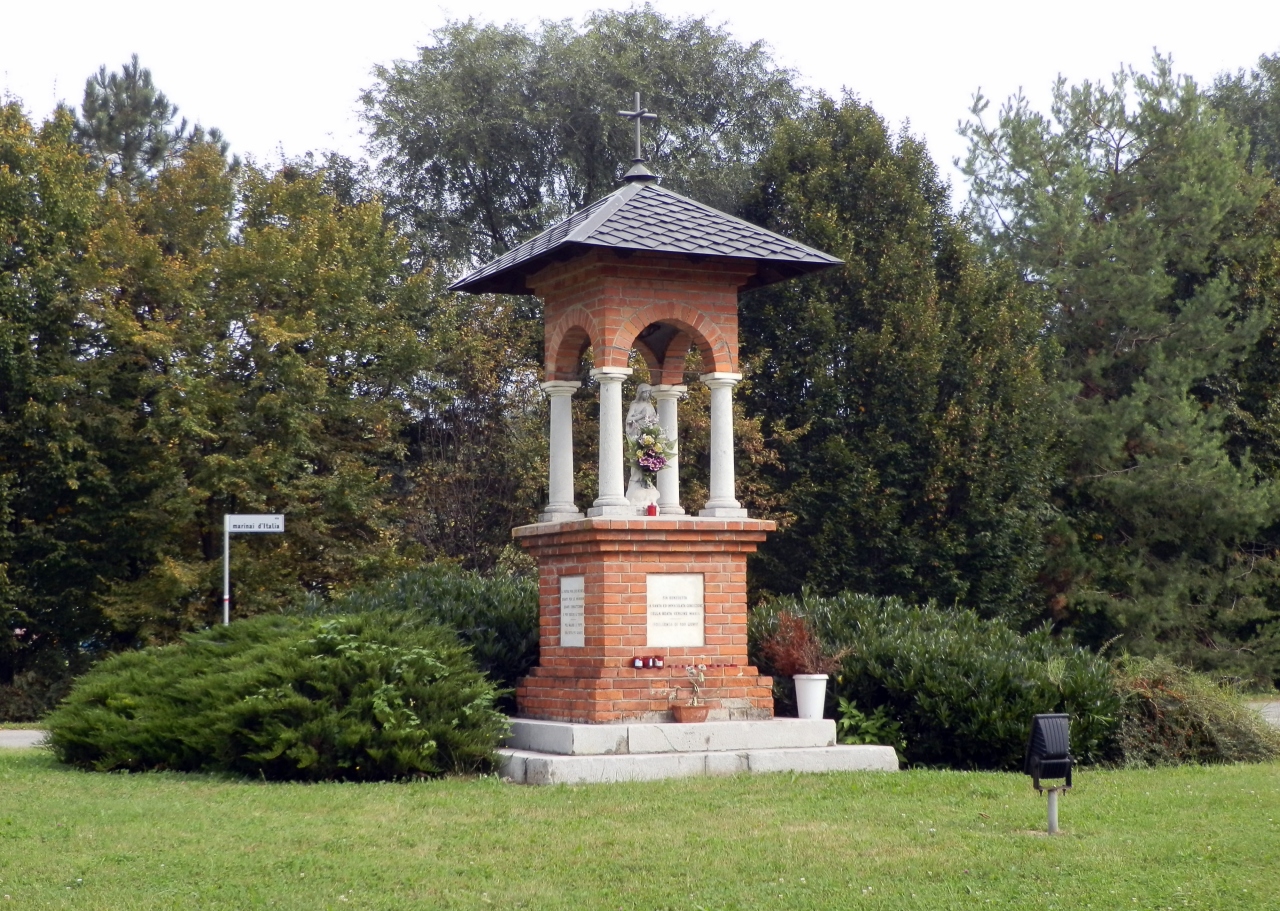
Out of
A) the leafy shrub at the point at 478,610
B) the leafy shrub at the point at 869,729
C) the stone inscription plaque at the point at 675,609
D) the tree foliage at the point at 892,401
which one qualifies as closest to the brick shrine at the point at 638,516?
the stone inscription plaque at the point at 675,609

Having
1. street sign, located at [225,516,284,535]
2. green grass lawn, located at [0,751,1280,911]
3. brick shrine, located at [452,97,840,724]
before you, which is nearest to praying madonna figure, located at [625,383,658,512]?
brick shrine, located at [452,97,840,724]

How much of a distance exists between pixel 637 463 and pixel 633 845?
5239 millimetres

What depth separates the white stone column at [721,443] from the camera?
12.8 m

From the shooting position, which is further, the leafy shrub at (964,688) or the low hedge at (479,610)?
the low hedge at (479,610)

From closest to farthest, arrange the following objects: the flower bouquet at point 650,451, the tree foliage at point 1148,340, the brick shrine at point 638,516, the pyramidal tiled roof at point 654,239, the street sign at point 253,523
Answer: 1. the brick shrine at point 638,516
2. the pyramidal tiled roof at point 654,239
3. the flower bouquet at point 650,451
4. the street sign at point 253,523
5. the tree foliage at point 1148,340

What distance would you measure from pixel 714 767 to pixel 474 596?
414 cm

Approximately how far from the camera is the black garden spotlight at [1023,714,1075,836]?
8.21m

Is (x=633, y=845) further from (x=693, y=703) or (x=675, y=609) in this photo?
(x=675, y=609)

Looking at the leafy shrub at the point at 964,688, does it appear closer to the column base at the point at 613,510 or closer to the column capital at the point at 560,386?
the column base at the point at 613,510

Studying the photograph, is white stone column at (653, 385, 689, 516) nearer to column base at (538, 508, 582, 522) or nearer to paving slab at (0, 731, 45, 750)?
column base at (538, 508, 582, 522)

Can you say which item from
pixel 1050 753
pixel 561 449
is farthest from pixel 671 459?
pixel 1050 753

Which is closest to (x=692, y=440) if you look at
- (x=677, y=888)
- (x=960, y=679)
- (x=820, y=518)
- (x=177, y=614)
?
(x=820, y=518)

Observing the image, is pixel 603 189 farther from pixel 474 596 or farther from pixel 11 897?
pixel 11 897

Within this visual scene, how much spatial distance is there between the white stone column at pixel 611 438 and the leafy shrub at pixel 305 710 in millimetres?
1820
